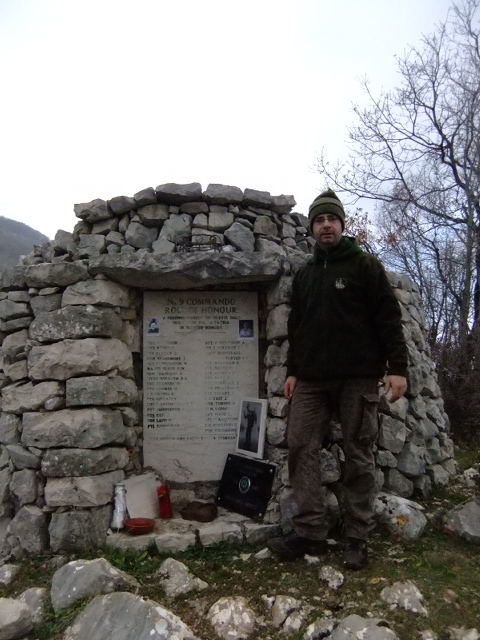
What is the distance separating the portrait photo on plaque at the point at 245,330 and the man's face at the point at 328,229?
3.97 feet

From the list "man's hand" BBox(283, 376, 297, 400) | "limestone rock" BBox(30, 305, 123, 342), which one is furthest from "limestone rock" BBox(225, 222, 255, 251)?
"man's hand" BBox(283, 376, 297, 400)

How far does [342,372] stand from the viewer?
3.18m

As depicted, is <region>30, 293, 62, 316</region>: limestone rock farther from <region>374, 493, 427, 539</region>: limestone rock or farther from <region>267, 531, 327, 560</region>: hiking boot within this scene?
<region>374, 493, 427, 539</region>: limestone rock

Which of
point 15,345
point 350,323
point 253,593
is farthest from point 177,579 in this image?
point 15,345

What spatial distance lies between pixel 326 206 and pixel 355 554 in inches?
84.2

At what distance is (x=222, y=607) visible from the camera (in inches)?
109

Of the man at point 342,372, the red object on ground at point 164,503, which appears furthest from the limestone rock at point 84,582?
the man at point 342,372

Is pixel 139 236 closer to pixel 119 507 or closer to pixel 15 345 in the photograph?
pixel 15 345

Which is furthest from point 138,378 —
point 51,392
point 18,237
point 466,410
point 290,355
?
point 18,237

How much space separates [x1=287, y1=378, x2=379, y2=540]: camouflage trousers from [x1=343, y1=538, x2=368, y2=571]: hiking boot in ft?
0.13

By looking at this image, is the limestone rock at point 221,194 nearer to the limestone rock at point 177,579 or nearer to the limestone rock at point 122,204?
the limestone rock at point 122,204

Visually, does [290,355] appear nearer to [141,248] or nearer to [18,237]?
[141,248]

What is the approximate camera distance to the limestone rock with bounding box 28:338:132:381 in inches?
151

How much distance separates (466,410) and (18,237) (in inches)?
1190
